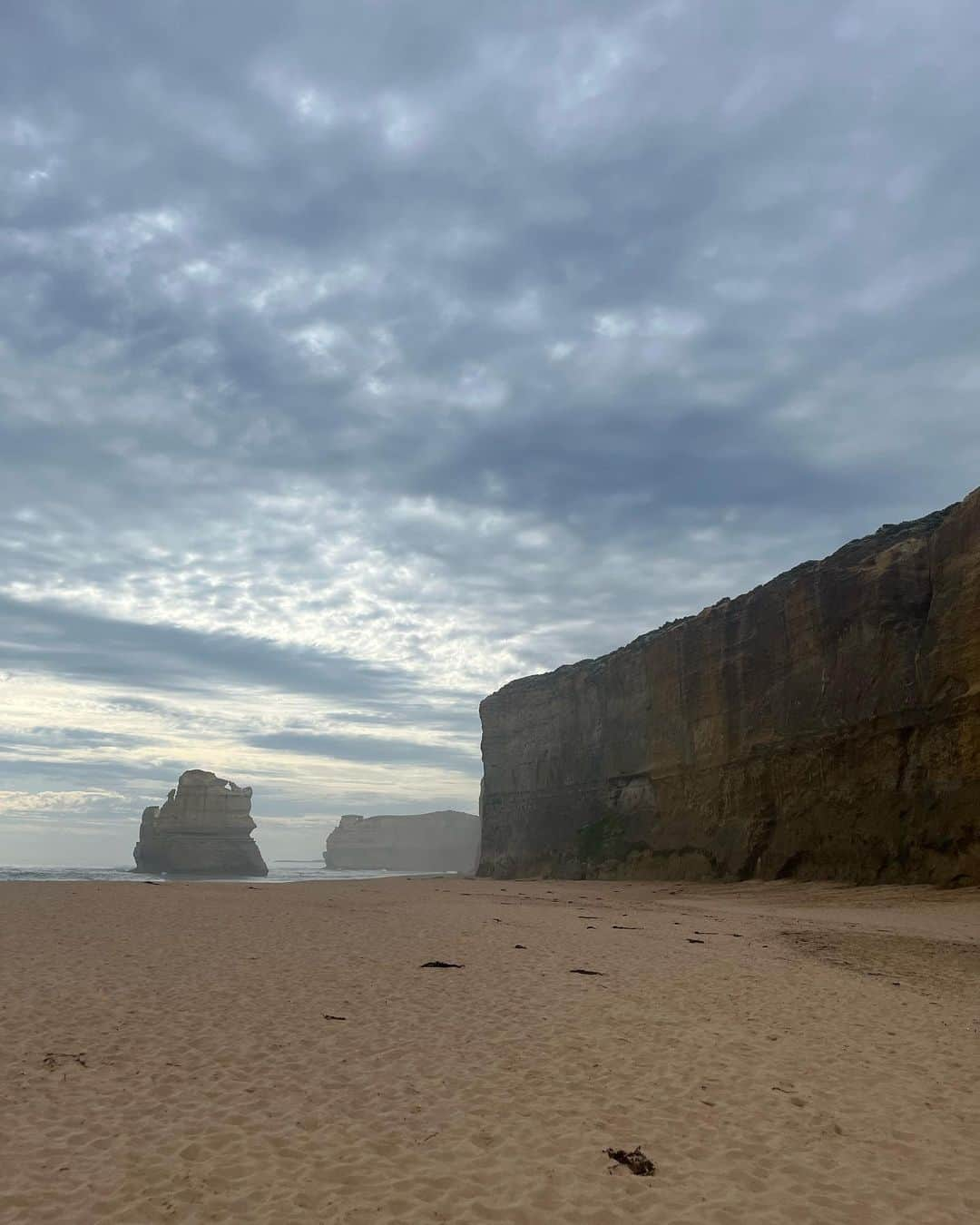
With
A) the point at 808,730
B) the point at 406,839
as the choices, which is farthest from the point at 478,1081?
the point at 406,839

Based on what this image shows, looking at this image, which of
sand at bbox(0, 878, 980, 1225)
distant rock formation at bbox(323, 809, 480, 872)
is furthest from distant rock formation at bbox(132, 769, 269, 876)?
sand at bbox(0, 878, 980, 1225)

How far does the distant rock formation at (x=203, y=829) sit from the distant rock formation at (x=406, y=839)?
8682cm

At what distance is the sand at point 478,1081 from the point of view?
5266mm

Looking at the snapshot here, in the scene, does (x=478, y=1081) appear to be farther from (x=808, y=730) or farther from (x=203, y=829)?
(x=203, y=829)

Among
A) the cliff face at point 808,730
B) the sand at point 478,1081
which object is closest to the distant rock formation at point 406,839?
the cliff face at point 808,730

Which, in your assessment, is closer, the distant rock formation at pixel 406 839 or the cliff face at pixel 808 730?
the cliff face at pixel 808 730

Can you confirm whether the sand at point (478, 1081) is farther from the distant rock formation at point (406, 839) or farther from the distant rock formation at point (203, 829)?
the distant rock formation at point (406, 839)

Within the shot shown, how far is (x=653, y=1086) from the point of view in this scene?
7316 mm

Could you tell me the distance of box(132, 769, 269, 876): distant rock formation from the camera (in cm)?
10381

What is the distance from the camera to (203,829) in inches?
4102

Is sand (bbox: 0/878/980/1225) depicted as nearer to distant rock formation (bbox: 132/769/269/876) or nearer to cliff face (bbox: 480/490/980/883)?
cliff face (bbox: 480/490/980/883)

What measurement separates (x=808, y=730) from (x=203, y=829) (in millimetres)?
90030

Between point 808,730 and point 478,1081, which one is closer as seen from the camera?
point 478,1081

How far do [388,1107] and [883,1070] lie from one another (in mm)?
4854
